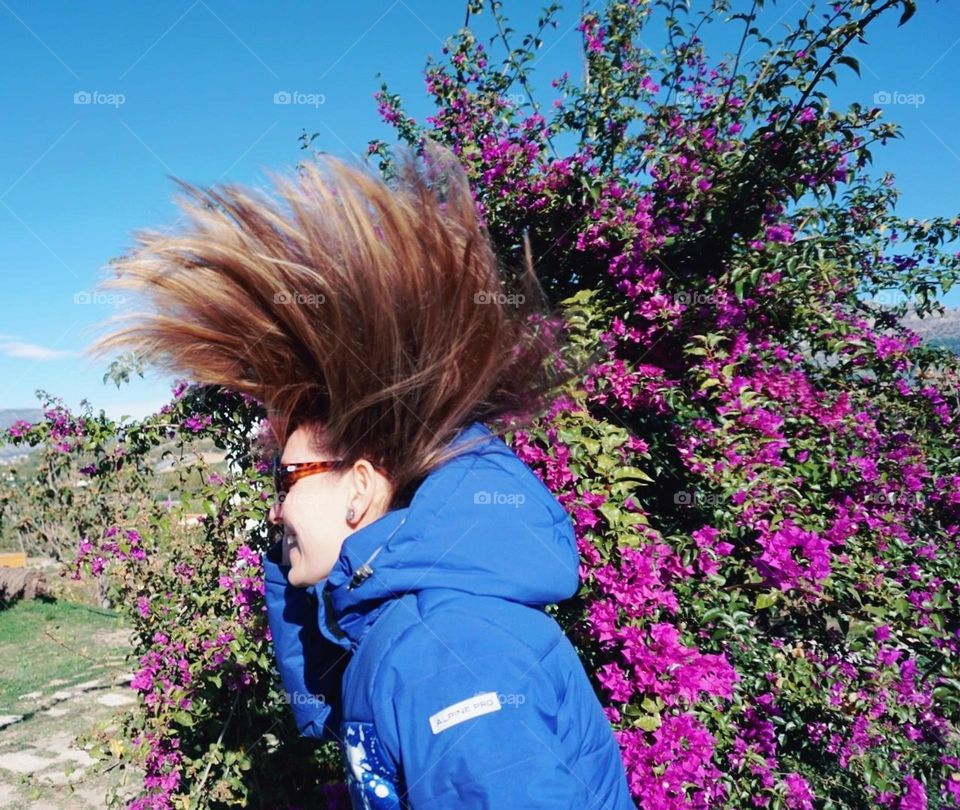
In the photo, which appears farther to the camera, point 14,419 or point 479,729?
point 14,419

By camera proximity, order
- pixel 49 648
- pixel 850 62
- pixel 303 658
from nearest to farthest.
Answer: pixel 303 658 < pixel 850 62 < pixel 49 648

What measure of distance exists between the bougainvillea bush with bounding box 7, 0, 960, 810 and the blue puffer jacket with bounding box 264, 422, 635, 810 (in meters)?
0.79

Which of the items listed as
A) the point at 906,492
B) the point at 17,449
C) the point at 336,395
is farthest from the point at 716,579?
the point at 17,449

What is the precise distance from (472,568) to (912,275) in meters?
3.32

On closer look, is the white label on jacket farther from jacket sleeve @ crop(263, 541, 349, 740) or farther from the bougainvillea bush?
the bougainvillea bush

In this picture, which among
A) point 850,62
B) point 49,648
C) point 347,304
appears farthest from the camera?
point 49,648

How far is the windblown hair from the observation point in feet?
3.94

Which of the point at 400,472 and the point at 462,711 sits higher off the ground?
the point at 400,472

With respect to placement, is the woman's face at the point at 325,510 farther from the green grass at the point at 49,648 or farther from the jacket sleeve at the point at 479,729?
→ the green grass at the point at 49,648

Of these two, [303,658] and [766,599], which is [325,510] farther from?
[766,599]

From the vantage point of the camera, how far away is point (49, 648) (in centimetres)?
674

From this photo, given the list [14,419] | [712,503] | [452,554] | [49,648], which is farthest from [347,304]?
[49,648]

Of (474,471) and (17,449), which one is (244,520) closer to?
(474,471)

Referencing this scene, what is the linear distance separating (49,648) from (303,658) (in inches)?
260
